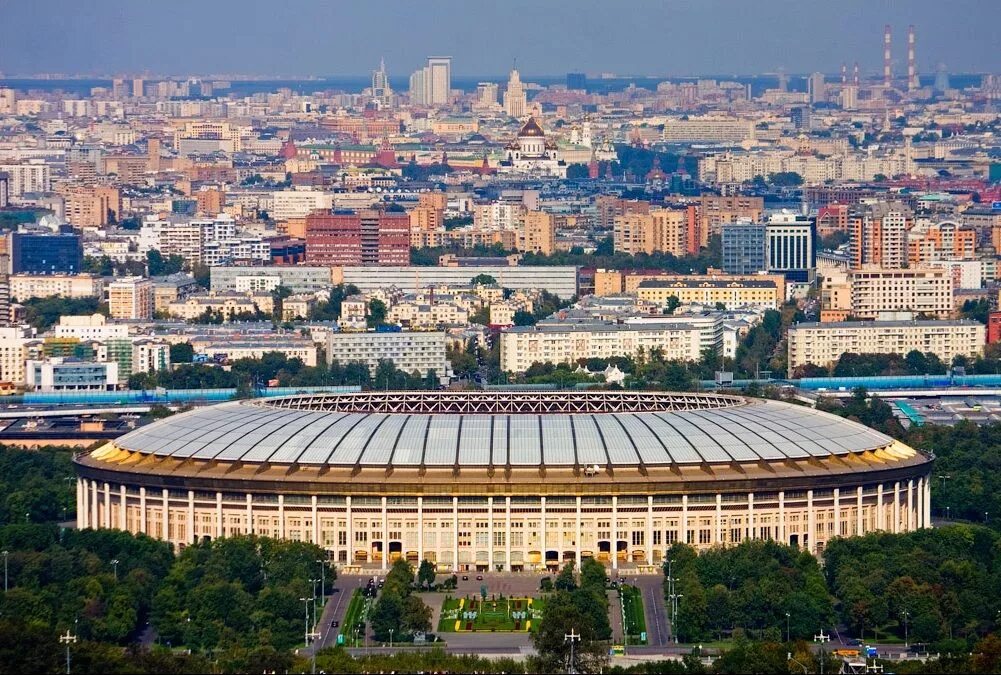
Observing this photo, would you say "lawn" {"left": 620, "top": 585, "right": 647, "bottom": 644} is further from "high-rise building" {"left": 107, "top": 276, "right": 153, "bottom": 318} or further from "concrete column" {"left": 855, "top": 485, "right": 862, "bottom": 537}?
"high-rise building" {"left": 107, "top": 276, "right": 153, "bottom": 318}

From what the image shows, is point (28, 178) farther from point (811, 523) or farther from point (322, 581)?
point (322, 581)

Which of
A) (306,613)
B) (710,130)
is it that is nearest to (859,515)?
(306,613)

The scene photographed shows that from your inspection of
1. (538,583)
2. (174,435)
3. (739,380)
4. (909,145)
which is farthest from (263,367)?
(909,145)

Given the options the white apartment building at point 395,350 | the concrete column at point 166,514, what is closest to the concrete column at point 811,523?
the concrete column at point 166,514

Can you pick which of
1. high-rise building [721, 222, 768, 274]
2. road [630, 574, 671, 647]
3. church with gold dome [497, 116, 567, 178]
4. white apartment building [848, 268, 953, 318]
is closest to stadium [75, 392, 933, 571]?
road [630, 574, 671, 647]

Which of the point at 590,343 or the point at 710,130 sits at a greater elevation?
the point at 710,130

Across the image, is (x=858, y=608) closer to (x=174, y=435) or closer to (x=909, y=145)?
(x=174, y=435)

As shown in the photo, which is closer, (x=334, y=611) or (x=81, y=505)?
(x=334, y=611)

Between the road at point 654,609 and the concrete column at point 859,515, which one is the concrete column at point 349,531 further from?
the concrete column at point 859,515
